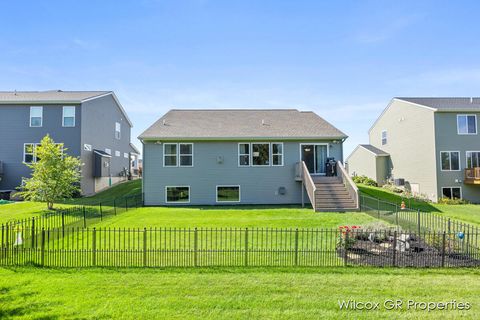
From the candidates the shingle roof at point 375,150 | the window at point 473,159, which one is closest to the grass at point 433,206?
the window at point 473,159

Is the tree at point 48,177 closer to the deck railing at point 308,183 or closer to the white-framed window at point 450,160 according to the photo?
the deck railing at point 308,183

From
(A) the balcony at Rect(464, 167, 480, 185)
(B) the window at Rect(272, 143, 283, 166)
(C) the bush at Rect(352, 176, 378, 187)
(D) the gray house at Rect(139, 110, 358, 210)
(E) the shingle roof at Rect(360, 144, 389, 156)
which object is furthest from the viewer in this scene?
(E) the shingle roof at Rect(360, 144, 389, 156)

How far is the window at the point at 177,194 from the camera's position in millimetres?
18781

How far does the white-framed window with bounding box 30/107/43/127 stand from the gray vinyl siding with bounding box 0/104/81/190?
242 mm

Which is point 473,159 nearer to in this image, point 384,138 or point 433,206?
point 433,206

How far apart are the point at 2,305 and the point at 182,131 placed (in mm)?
14936

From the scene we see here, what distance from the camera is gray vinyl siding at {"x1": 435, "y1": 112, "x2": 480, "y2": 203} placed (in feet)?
69.9

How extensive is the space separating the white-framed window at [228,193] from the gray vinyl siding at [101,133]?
1174 cm

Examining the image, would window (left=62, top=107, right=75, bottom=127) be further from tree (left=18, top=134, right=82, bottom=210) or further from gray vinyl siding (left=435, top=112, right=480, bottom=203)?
gray vinyl siding (left=435, top=112, right=480, bottom=203)

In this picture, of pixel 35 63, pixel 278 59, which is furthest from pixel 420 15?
pixel 35 63

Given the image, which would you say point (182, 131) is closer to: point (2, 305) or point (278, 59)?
point (278, 59)

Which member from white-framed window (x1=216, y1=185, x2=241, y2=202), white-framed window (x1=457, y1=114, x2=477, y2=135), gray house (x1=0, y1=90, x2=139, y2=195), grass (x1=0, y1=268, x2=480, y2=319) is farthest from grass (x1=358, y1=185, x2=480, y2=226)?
gray house (x1=0, y1=90, x2=139, y2=195)

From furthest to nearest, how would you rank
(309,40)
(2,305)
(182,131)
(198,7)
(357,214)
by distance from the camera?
(182,131) < (309,40) < (357,214) < (198,7) < (2,305)

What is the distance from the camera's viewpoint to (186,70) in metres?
18.3
